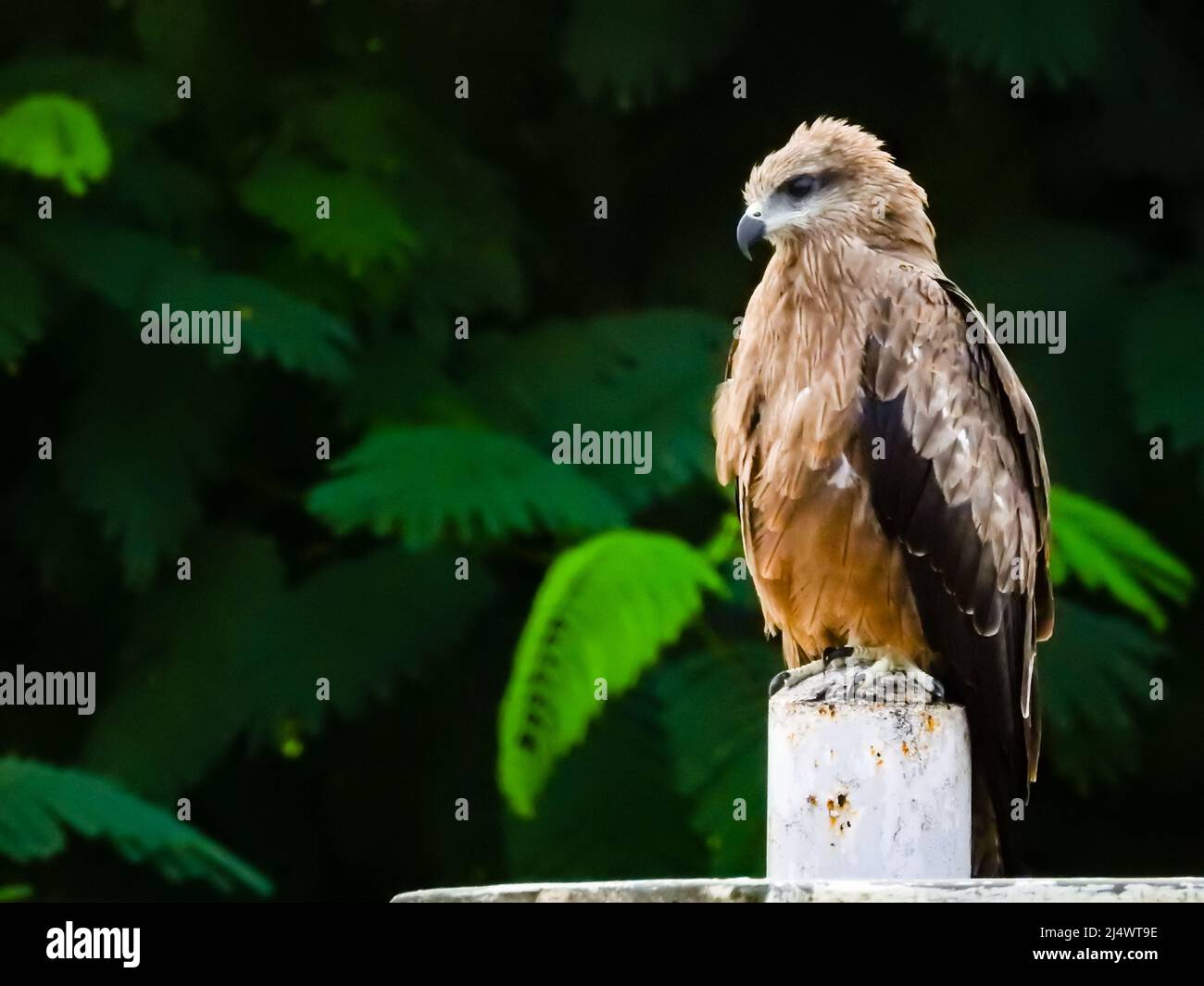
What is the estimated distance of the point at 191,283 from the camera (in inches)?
319

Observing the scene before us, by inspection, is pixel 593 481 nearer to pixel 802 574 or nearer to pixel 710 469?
pixel 710 469

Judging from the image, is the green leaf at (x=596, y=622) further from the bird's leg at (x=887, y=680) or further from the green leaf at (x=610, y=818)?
the bird's leg at (x=887, y=680)

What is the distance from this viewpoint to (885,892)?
404 centimetres

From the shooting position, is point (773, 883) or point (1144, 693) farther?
point (1144, 693)

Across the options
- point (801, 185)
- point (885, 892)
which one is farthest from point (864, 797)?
point (801, 185)

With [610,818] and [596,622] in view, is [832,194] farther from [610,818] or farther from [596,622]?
[610,818]

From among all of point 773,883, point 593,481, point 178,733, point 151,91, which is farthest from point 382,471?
point 773,883

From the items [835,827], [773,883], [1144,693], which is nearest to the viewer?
[773,883]

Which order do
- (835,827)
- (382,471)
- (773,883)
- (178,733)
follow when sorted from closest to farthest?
(773,883) < (835,827) < (382,471) < (178,733)

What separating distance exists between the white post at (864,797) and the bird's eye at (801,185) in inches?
68.1

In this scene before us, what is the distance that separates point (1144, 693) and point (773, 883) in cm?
394
